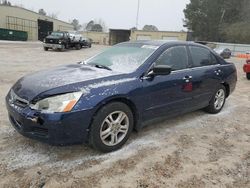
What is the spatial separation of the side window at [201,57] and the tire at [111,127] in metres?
1.88

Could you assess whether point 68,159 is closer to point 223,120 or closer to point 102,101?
point 102,101

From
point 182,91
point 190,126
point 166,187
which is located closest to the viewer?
point 166,187

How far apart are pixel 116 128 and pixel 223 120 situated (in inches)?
103

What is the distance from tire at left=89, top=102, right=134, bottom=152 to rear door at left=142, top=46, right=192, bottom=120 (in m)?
0.36

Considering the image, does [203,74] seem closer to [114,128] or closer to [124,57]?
[124,57]

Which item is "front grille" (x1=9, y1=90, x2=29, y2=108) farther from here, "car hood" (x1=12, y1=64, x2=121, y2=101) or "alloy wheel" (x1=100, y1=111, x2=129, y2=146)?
"alloy wheel" (x1=100, y1=111, x2=129, y2=146)

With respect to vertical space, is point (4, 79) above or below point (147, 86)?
below

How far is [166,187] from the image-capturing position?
9.46 feet

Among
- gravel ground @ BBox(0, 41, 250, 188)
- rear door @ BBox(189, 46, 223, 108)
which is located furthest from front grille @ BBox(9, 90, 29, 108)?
rear door @ BBox(189, 46, 223, 108)

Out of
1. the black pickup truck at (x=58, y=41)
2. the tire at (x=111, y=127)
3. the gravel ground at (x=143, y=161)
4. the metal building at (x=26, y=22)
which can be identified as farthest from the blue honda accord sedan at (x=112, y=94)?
the metal building at (x=26, y=22)

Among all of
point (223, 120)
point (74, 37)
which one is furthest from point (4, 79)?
point (74, 37)

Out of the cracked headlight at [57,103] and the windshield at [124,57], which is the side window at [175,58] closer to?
the windshield at [124,57]

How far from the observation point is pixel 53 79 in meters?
3.50

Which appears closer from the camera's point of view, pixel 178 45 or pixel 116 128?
pixel 116 128
